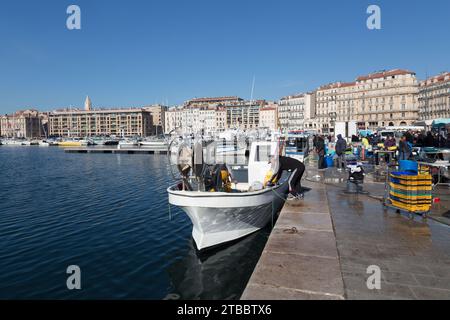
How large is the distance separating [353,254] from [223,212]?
13.1 ft

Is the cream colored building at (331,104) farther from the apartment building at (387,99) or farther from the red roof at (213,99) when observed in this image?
the red roof at (213,99)

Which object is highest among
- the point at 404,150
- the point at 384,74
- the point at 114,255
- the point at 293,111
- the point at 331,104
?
the point at 384,74

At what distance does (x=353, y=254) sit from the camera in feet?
20.2

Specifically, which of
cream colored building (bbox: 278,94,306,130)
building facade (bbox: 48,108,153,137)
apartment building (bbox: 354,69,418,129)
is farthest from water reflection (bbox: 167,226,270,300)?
building facade (bbox: 48,108,153,137)

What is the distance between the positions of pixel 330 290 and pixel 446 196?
30.2 feet

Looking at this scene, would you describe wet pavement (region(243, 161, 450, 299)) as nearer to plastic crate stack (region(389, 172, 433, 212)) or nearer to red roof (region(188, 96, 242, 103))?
plastic crate stack (region(389, 172, 433, 212))

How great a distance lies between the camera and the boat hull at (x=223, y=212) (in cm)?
876

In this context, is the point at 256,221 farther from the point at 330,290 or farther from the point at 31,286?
the point at 31,286

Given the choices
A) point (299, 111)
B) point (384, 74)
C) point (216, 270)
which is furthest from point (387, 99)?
point (216, 270)

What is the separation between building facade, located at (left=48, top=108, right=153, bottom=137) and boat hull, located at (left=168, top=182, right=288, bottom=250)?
18669 centimetres

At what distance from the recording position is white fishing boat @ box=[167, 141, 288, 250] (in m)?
8.77

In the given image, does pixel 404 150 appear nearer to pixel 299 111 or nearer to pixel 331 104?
pixel 331 104

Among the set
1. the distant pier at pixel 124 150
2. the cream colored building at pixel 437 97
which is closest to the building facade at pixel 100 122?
the distant pier at pixel 124 150

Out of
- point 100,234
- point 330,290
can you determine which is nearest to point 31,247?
point 100,234
